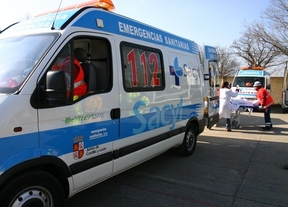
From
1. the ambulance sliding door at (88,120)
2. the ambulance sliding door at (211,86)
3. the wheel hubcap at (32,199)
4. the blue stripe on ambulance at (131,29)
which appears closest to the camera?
the wheel hubcap at (32,199)

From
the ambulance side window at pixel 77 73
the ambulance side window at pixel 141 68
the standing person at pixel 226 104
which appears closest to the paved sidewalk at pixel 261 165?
the standing person at pixel 226 104

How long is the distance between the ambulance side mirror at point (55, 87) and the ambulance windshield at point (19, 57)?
0.88ft

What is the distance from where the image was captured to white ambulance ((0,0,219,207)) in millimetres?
2398

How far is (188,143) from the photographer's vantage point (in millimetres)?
5855

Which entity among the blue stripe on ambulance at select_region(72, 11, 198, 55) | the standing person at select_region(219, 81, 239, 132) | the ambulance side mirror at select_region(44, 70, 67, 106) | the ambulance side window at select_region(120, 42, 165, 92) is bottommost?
the standing person at select_region(219, 81, 239, 132)

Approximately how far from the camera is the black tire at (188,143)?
5.68 metres

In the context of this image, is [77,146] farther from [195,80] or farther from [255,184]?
[195,80]

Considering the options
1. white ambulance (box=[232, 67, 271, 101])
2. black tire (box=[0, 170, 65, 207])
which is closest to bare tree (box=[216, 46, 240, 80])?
white ambulance (box=[232, 67, 271, 101])

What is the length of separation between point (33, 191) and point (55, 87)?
1.09 meters

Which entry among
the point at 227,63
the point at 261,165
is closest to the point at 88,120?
the point at 261,165

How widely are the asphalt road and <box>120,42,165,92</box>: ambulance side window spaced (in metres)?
1.59

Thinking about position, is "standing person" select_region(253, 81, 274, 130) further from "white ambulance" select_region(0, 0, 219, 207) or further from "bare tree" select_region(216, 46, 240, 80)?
"bare tree" select_region(216, 46, 240, 80)

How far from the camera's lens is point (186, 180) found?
446cm

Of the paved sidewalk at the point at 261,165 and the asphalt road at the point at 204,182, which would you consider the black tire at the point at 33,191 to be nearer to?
the asphalt road at the point at 204,182
